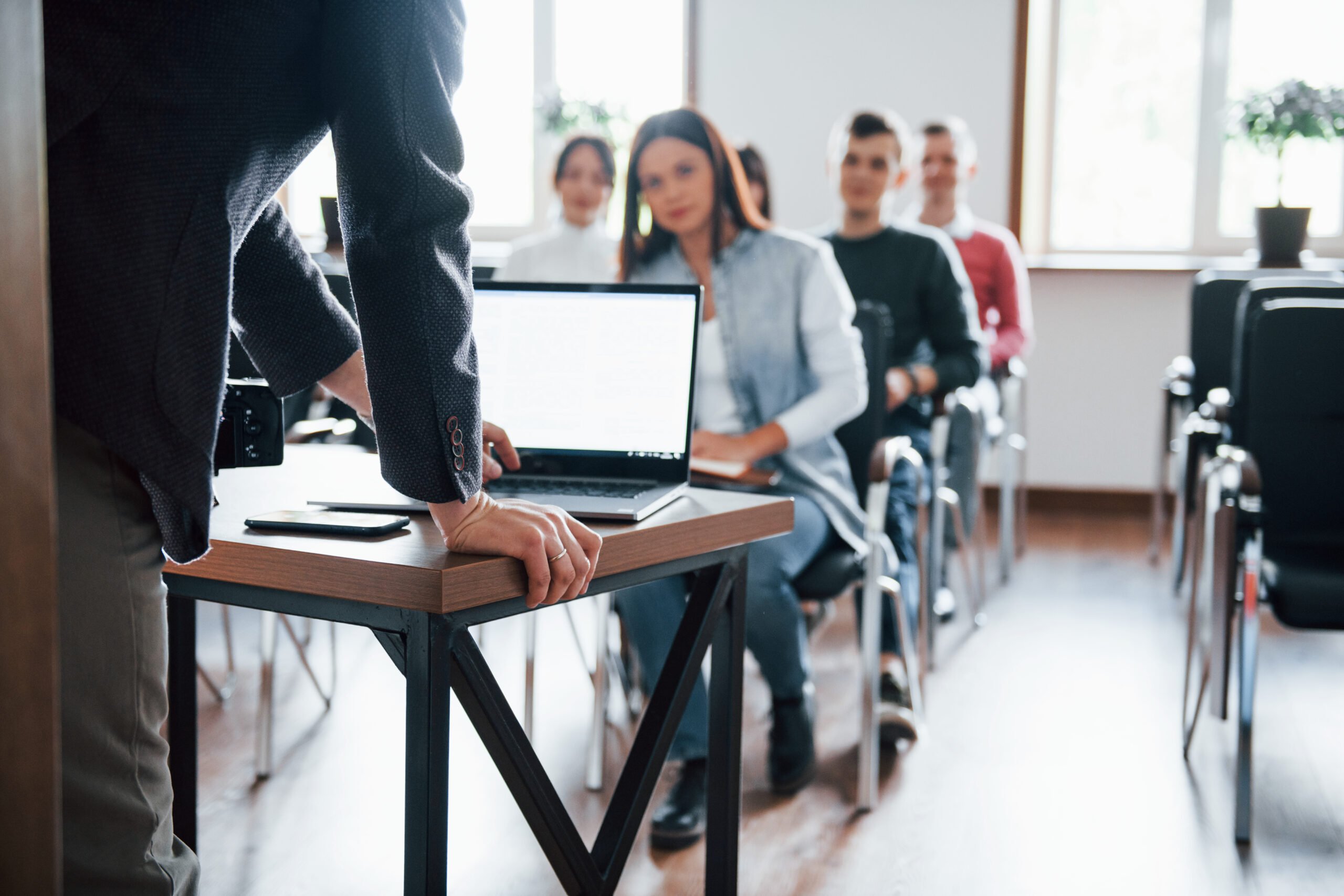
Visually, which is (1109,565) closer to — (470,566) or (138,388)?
(470,566)

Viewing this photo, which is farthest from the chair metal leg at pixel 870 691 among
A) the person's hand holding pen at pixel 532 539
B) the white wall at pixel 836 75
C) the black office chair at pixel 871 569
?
the white wall at pixel 836 75

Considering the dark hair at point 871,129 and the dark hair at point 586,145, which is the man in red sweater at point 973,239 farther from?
the dark hair at point 586,145

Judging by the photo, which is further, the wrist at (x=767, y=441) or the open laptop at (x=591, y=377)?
the wrist at (x=767, y=441)

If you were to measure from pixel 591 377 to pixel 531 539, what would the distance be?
0.53 metres

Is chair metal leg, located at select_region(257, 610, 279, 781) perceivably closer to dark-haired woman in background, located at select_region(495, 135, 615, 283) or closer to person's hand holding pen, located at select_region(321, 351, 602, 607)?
person's hand holding pen, located at select_region(321, 351, 602, 607)

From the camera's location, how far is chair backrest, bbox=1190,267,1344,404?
11.2ft

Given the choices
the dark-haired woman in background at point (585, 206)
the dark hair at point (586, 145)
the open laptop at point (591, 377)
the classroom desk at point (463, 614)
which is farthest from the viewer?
the dark hair at point (586, 145)

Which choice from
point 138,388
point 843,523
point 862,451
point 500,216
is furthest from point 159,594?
point 500,216

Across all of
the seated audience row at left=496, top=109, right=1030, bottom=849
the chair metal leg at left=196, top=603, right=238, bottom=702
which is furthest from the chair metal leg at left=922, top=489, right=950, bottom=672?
the chair metal leg at left=196, top=603, right=238, bottom=702

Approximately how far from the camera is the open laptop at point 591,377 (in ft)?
4.55

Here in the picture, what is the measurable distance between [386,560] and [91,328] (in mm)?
286

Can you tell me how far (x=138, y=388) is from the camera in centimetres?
72

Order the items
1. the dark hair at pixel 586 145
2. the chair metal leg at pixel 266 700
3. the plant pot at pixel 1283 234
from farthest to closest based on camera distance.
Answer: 1. the plant pot at pixel 1283 234
2. the dark hair at pixel 586 145
3. the chair metal leg at pixel 266 700

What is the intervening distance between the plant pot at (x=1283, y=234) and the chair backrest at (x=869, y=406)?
102 inches
